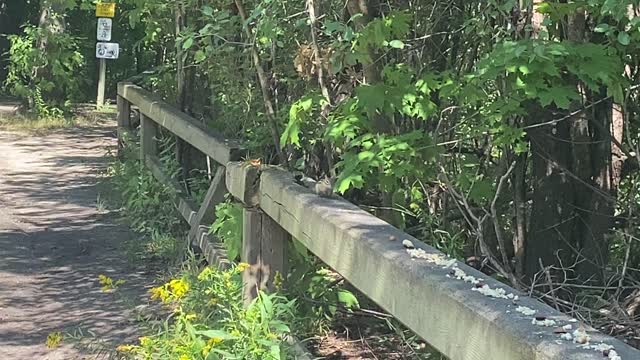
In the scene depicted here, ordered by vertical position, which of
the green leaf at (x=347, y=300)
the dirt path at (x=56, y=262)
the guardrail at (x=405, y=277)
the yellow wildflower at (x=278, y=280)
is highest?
the guardrail at (x=405, y=277)

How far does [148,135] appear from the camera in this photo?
374 inches

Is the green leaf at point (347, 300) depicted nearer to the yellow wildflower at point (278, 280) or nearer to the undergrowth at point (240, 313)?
the undergrowth at point (240, 313)

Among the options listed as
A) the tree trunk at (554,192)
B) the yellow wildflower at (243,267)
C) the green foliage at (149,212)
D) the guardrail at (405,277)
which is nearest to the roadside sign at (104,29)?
the green foliage at (149,212)

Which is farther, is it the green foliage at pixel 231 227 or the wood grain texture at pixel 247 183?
the green foliage at pixel 231 227

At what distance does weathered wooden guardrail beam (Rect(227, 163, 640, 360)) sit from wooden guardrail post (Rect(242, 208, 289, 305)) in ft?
2.40

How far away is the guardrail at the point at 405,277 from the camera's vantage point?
6.50ft

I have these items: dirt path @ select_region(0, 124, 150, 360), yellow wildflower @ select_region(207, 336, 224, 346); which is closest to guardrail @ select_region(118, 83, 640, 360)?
yellow wildflower @ select_region(207, 336, 224, 346)

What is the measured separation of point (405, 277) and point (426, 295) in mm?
180

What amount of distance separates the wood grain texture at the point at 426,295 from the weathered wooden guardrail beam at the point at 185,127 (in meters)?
1.96

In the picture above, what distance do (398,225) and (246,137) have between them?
166cm

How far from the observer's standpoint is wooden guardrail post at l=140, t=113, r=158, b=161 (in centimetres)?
948

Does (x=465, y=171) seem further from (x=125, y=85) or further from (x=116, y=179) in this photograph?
(x=125, y=85)

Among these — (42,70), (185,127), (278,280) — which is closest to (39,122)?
(42,70)

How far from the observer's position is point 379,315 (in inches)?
180
